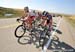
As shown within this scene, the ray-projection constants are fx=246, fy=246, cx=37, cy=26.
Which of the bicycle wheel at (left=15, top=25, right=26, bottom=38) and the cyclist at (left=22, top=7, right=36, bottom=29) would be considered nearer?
the bicycle wheel at (left=15, top=25, right=26, bottom=38)

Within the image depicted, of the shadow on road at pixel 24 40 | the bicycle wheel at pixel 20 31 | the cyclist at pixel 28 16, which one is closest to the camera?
the shadow on road at pixel 24 40

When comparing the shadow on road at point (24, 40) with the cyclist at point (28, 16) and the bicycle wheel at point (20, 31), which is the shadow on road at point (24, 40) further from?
the cyclist at point (28, 16)

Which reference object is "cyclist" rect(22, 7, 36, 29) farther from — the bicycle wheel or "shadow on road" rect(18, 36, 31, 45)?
"shadow on road" rect(18, 36, 31, 45)

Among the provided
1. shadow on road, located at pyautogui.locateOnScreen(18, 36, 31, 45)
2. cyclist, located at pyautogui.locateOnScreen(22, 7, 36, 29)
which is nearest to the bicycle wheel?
shadow on road, located at pyautogui.locateOnScreen(18, 36, 31, 45)

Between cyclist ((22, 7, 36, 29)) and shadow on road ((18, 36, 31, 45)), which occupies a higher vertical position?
cyclist ((22, 7, 36, 29))

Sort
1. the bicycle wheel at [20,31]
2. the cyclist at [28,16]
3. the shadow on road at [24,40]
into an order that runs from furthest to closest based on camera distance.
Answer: the cyclist at [28,16] < the bicycle wheel at [20,31] < the shadow on road at [24,40]

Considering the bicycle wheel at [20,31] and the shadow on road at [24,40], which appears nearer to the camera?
the shadow on road at [24,40]

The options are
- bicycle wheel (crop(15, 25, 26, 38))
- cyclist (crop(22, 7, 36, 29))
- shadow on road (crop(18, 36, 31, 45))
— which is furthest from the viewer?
cyclist (crop(22, 7, 36, 29))

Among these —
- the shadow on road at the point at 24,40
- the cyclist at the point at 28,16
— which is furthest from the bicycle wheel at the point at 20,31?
the cyclist at the point at 28,16

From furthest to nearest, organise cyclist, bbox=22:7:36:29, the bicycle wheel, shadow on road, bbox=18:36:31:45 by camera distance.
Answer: cyclist, bbox=22:7:36:29, the bicycle wheel, shadow on road, bbox=18:36:31:45

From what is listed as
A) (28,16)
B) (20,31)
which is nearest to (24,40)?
(20,31)

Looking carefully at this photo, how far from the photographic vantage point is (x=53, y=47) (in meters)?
12.0

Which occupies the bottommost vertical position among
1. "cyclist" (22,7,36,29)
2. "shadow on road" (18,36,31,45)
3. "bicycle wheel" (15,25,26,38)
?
"shadow on road" (18,36,31,45)

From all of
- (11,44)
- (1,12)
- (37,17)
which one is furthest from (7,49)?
(1,12)
